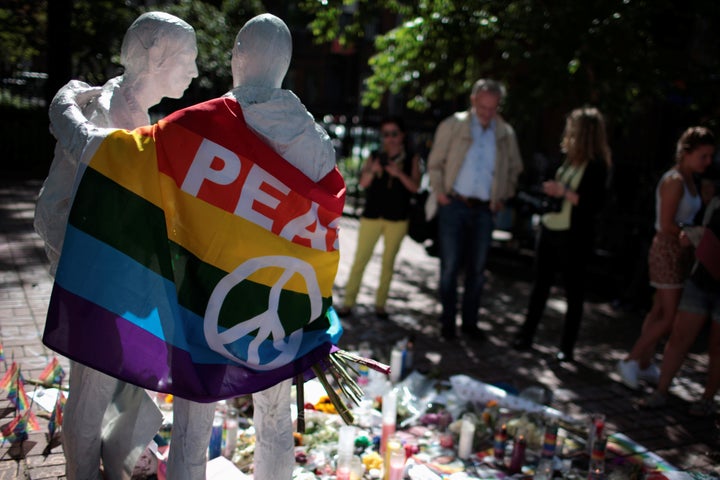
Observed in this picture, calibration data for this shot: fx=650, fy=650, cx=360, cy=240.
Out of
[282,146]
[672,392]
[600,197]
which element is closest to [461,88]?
[600,197]

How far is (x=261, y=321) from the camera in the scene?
96.0 inches

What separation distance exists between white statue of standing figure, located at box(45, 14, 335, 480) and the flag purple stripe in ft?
0.77

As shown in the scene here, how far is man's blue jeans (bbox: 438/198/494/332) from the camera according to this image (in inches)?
225

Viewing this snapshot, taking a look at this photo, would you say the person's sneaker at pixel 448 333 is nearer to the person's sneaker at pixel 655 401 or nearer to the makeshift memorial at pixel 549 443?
the person's sneaker at pixel 655 401

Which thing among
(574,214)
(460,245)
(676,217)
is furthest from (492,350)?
(676,217)

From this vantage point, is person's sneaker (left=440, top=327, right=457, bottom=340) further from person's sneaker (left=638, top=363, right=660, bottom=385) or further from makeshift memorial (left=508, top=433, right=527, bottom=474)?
makeshift memorial (left=508, top=433, right=527, bottom=474)

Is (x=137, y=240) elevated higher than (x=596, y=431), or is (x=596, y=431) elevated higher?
(x=137, y=240)

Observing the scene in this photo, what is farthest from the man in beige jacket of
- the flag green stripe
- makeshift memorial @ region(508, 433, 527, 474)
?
the flag green stripe

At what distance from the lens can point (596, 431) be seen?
375 centimetres

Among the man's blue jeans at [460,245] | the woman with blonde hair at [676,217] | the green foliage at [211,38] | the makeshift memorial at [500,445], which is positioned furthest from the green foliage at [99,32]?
the makeshift memorial at [500,445]

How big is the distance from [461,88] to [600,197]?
3.69 m

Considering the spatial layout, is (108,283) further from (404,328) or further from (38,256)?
→ (38,256)

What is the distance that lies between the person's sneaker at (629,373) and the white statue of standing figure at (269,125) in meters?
3.57

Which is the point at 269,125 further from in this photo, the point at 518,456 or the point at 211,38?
the point at 211,38
